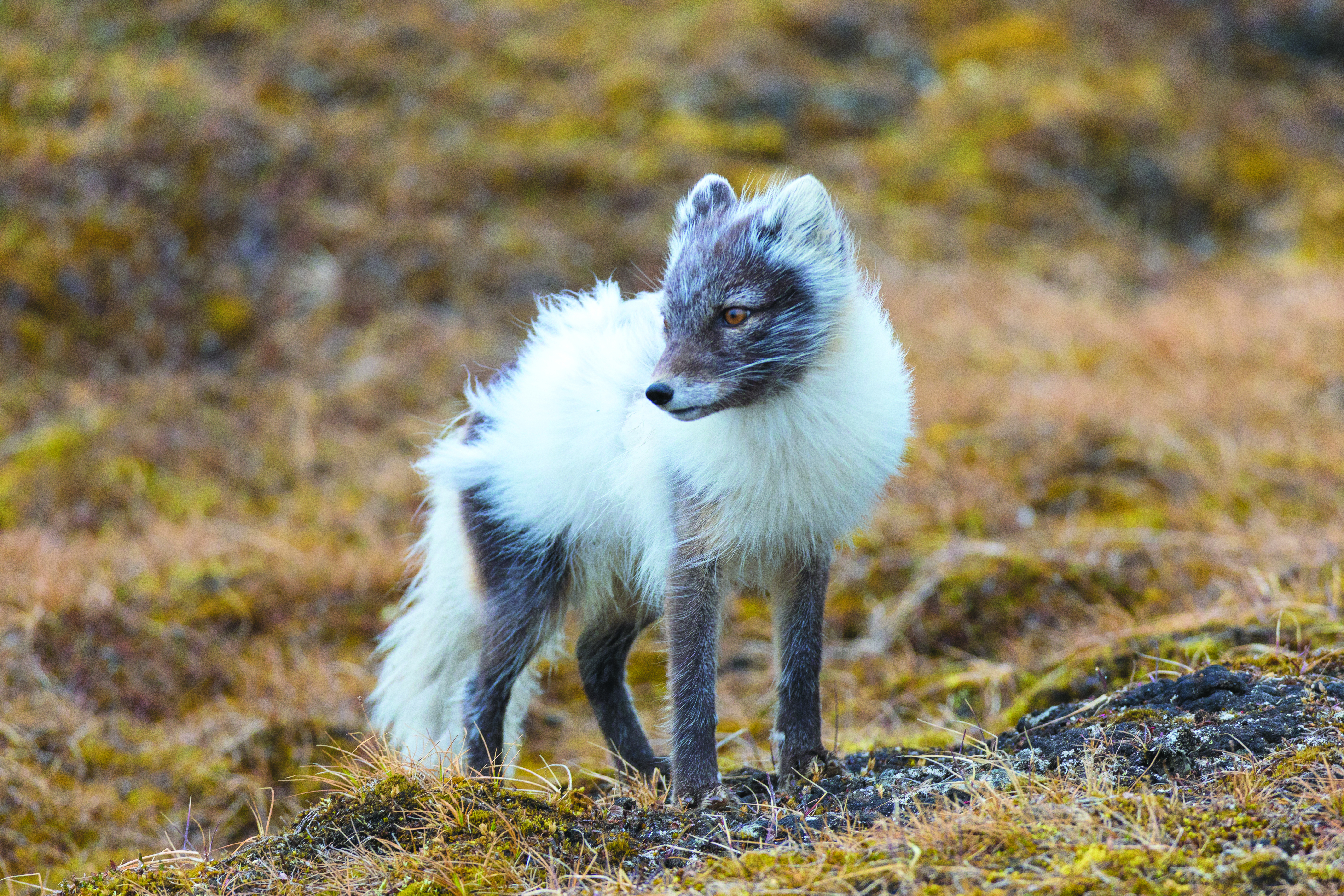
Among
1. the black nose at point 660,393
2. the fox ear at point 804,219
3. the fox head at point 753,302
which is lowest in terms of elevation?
the black nose at point 660,393

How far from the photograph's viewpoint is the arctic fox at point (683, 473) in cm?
329

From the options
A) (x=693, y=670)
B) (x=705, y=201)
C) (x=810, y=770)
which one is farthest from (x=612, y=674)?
(x=705, y=201)

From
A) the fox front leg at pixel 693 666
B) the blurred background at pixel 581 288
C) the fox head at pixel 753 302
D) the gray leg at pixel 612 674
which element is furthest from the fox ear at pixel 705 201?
the blurred background at pixel 581 288

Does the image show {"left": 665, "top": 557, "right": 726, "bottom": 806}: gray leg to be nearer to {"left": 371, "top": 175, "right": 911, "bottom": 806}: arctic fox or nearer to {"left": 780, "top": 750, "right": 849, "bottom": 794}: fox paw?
{"left": 371, "top": 175, "right": 911, "bottom": 806}: arctic fox

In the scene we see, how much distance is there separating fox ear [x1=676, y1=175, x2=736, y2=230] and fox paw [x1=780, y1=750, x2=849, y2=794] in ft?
5.95

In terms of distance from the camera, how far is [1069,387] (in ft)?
23.6

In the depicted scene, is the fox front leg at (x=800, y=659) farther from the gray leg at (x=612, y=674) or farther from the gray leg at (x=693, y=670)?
A: the gray leg at (x=612, y=674)

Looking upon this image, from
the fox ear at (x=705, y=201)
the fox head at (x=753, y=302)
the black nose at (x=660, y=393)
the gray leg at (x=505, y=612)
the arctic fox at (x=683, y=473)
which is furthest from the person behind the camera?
the gray leg at (x=505, y=612)

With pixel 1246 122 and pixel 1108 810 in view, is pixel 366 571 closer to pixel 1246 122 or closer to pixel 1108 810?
pixel 1108 810

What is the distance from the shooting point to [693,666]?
3408 millimetres

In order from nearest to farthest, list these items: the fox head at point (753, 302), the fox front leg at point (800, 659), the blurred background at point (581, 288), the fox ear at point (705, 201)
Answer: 1. the fox head at point (753, 302)
2. the fox front leg at point (800, 659)
3. the fox ear at point (705, 201)
4. the blurred background at point (581, 288)

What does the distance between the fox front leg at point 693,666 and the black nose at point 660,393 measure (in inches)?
22.4

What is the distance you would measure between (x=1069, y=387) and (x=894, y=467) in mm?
4103

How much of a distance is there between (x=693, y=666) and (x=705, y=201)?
157 centimetres
